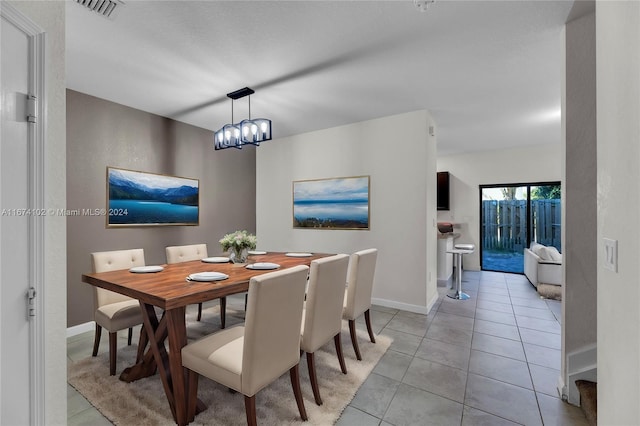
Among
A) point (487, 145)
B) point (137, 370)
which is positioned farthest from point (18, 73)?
point (487, 145)

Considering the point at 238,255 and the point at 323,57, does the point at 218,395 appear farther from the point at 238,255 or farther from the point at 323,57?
the point at 323,57

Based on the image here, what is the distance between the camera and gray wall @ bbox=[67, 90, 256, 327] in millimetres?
3023

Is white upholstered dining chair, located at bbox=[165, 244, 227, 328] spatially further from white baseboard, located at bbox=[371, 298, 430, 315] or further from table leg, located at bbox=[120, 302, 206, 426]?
white baseboard, located at bbox=[371, 298, 430, 315]

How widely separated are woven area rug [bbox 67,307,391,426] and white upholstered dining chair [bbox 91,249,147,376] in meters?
0.18

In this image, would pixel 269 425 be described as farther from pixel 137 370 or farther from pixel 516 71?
pixel 516 71

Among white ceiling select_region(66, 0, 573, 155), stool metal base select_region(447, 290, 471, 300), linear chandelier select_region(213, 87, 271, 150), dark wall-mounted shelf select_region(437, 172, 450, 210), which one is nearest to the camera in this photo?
white ceiling select_region(66, 0, 573, 155)

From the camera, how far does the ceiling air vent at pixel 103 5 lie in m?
1.72

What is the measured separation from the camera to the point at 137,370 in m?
2.09

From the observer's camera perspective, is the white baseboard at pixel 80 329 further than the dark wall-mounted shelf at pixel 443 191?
No

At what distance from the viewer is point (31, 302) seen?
1031mm

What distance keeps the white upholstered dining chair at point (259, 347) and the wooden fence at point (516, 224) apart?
5.96 m

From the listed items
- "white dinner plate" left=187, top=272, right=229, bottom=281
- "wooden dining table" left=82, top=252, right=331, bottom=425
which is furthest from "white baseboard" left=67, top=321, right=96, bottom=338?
"white dinner plate" left=187, top=272, right=229, bottom=281

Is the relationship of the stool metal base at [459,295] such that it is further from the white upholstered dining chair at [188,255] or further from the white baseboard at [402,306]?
the white upholstered dining chair at [188,255]
